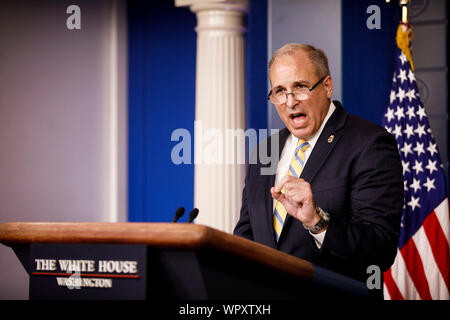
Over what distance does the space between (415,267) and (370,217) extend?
6.86 feet

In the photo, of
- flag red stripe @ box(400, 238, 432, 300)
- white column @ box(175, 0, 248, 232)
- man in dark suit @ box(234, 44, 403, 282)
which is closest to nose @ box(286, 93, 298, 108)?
man in dark suit @ box(234, 44, 403, 282)

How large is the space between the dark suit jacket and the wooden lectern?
0.43 meters

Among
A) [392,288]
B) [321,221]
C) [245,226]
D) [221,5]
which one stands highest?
[221,5]

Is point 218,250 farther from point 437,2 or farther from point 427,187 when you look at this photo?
point 437,2

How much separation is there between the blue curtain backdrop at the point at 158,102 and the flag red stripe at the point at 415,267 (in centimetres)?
198

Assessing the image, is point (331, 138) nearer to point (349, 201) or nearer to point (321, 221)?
point (349, 201)

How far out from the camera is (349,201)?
1866 millimetres

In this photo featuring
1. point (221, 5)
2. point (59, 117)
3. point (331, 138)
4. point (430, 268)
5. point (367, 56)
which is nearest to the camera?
point (331, 138)

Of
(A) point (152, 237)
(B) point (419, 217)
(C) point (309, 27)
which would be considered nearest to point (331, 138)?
(A) point (152, 237)

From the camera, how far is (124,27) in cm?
531

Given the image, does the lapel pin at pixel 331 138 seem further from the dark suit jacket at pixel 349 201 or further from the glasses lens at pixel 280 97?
the glasses lens at pixel 280 97

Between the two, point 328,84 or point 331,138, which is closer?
point 331,138

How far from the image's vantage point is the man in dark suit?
1.62 metres

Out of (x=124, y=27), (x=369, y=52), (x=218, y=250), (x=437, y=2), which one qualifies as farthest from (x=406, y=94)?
(x=218, y=250)
